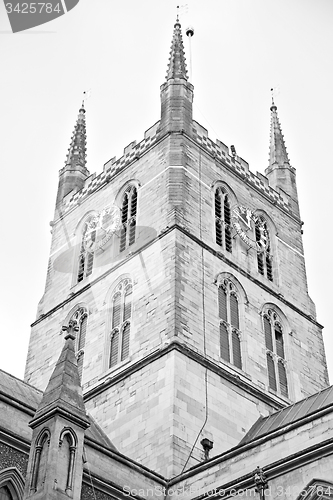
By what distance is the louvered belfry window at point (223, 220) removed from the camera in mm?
36656

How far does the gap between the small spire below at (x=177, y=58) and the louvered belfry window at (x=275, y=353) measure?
12.0m

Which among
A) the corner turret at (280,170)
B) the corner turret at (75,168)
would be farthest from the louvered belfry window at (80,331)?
the corner turret at (280,170)

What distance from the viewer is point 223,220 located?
37344mm

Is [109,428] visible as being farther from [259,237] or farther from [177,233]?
[259,237]

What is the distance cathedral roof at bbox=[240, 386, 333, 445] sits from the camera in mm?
26998

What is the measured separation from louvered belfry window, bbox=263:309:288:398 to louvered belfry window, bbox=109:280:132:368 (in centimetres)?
533

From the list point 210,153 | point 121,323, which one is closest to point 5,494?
point 121,323

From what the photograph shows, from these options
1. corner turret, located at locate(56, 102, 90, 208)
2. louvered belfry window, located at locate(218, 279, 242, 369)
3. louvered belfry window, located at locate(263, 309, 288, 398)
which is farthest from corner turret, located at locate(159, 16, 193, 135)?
louvered belfry window, located at locate(263, 309, 288, 398)

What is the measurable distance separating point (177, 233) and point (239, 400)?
661 cm

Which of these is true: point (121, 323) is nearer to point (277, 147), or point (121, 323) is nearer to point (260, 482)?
point (260, 482)

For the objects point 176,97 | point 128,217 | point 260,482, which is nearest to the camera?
point 260,482

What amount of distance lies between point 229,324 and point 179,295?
2.71 metres

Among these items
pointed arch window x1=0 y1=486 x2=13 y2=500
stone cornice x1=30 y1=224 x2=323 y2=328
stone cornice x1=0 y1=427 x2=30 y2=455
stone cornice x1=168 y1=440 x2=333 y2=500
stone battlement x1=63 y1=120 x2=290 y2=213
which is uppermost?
stone battlement x1=63 y1=120 x2=290 y2=213

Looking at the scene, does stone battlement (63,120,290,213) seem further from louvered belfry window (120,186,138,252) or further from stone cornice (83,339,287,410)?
stone cornice (83,339,287,410)
